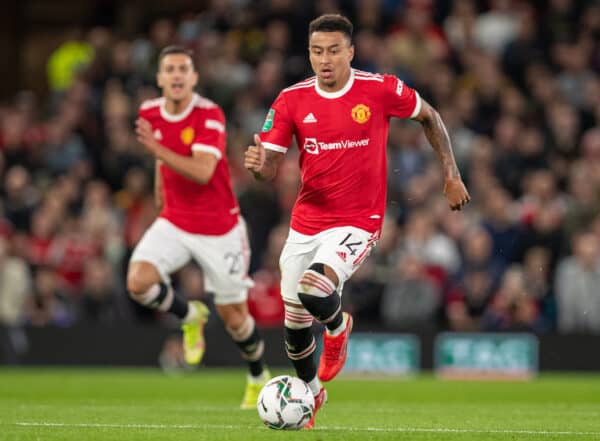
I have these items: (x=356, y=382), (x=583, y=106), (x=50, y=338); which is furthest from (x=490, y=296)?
(x=50, y=338)

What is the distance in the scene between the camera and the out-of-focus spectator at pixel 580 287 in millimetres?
18406

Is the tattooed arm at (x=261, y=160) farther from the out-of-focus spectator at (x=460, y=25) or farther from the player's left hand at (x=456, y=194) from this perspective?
the out-of-focus spectator at (x=460, y=25)

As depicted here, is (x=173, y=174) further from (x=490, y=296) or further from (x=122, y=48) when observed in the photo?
(x=122, y=48)

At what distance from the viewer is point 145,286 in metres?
12.0

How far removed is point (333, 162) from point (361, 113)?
0.42 metres

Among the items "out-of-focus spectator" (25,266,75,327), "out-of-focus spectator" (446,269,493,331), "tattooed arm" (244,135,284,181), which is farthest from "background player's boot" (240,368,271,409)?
"out-of-focus spectator" (25,266,75,327)

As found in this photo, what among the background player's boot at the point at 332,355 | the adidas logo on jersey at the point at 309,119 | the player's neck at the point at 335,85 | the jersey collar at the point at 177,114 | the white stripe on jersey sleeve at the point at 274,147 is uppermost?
the player's neck at the point at 335,85

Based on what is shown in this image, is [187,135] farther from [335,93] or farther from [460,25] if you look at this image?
[460,25]

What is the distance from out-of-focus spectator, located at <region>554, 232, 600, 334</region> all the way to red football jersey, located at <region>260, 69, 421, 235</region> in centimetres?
888

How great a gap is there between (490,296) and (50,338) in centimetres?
646

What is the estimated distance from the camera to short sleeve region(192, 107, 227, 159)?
471 inches

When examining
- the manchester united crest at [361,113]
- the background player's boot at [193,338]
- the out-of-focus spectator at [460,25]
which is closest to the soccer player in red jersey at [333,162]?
the manchester united crest at [361,113]

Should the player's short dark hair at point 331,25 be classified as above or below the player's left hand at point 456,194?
above

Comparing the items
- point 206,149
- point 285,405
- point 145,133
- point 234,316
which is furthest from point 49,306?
point 285,405
